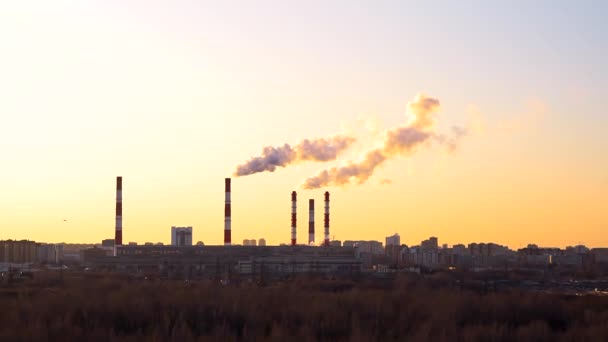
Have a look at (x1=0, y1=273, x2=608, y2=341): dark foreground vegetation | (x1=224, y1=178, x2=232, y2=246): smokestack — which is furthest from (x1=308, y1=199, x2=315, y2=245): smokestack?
(x1=0, y1=273, x2=608, y2=341): dark foreground vegetation

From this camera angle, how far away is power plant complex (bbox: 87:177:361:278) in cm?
11312

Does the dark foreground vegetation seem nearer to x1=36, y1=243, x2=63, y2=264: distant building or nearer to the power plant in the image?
the power plant

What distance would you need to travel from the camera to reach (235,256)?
119312mm

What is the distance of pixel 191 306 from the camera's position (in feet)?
125

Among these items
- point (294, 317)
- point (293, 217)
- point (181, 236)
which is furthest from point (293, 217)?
point (294, 317)

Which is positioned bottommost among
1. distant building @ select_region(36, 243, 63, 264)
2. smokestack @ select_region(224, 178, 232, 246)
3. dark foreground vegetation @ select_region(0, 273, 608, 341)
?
dark foreground vegetation @ select_region(0, 273, 608, 341)

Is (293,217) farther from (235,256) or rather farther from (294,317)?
(294,317)

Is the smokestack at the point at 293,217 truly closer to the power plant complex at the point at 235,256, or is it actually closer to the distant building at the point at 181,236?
the power plant complex at the point at 235,256

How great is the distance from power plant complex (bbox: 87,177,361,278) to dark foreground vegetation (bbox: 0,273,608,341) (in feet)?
218

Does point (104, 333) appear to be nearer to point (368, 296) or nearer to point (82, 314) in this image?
point (82, 314)

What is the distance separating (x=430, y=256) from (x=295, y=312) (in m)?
143

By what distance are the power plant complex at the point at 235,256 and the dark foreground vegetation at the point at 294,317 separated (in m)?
66.5

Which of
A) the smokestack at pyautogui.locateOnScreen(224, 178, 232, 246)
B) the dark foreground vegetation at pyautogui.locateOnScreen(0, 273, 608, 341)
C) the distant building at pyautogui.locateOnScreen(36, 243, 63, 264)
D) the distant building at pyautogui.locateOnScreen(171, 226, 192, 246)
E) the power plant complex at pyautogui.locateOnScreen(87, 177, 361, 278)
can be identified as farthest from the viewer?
the distant building at pyautogui.locateOnScreen(36, 243, 63, 264)

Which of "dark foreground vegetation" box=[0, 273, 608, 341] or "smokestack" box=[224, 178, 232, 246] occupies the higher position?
"smokestack" box=[224, 178, 232, 246]
